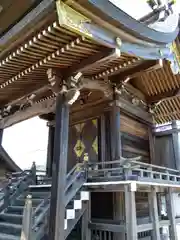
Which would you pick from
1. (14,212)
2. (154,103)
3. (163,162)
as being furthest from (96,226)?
(154,103)

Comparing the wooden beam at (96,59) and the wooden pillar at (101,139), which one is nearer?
the wooden beam at (96,59)

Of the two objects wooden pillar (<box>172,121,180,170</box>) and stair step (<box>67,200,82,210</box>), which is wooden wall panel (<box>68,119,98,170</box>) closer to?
stair step (<box>67,200,82,210</box>)

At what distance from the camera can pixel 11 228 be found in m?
4.38

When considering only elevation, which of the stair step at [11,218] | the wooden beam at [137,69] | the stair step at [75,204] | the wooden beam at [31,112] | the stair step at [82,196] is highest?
the wooden beam at [137,69]

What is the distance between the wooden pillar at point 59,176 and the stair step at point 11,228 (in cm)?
→ 107

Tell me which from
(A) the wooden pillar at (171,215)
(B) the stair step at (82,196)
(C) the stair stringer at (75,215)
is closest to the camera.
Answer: (C) the stair stringer at (75,215)

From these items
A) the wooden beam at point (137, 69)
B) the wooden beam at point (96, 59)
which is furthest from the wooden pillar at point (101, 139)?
the wooden beam at point (96, 59)

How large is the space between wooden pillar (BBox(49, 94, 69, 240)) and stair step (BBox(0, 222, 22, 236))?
3.51ft

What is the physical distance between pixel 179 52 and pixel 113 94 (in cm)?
253

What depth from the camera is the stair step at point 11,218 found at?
4.71 metres

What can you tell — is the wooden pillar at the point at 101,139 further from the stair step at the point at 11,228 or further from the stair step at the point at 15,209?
the stair step at the point at 11,228

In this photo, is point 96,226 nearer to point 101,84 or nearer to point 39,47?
point 101,84

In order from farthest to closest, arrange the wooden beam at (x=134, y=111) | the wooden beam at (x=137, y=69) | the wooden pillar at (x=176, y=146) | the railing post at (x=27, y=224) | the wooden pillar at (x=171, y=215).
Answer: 1. the wooden pillar at (x=176, y=146)
2. the wooden beam at (x=134, y=111)
3. the wooden pillar at (x=171, y=215)
4. the wooden beam at (x=137, y=69)
5. the railing post at (x=27, y=224)

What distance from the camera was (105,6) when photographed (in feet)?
10.6
